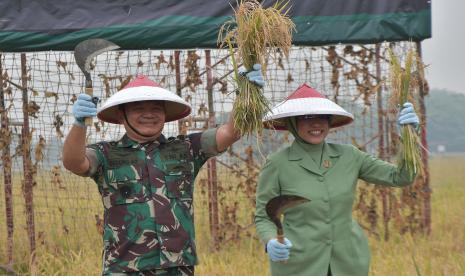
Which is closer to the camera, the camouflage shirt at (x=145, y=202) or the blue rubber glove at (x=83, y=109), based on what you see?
the blue rubber glove at (x=83, y=109)

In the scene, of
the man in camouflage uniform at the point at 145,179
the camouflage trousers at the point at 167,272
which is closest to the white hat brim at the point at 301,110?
the man in camouflage uniform at the point at 145,179

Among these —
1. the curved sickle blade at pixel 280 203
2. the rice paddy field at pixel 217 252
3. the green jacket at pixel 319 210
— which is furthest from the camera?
the rice paddy field at pixel 217 252

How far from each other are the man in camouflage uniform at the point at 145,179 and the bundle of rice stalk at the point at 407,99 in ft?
2.51

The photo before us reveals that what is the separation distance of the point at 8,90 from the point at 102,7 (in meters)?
1.09

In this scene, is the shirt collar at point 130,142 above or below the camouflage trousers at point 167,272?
above

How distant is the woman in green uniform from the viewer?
10.4 ft

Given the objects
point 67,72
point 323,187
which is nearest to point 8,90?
point 67,72

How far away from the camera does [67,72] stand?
578cm

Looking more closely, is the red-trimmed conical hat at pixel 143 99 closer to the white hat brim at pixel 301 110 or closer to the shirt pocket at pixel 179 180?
the shirt pocket at pixel 179 180

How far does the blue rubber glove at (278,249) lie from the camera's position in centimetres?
292

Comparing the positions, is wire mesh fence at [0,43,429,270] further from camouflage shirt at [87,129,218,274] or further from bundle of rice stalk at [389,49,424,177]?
camouflage shirt at [87,129,218,274]

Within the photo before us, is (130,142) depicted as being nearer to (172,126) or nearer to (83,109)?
(83,109)

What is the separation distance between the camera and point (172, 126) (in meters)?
5.94

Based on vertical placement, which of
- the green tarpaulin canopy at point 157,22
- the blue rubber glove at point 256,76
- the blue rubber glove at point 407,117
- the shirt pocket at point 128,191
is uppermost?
the green tarpaulin canopy at point 157,22
